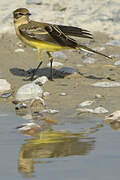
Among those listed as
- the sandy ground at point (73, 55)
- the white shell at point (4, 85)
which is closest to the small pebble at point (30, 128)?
the sandy ground at point (73, 55)

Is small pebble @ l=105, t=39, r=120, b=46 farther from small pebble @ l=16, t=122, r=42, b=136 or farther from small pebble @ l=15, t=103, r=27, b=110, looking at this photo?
small pebble @ l=16, t=122, r=42, b=136

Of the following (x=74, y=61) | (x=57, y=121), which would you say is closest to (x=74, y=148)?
(x=57, y=121)

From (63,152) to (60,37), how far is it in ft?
13.1

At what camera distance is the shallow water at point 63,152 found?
4.96 meters

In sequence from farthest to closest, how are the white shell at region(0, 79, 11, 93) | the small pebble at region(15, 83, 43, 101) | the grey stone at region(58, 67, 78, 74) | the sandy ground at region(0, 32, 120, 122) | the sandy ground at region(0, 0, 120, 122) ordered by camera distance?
the grey stone at region(58, 67, 78, 74), the white shell at region(0, 79, 11, 93), the sandy ground at region(0, 0, 120, 122), the small pebble at region(15, 83, 43, 101), the sandy ground at region(0, 32, 120, 122)

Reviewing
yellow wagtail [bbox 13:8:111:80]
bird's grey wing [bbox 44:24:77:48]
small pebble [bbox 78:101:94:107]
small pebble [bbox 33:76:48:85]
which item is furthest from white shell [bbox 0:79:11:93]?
small pebble [bbox 78:101:94:107]

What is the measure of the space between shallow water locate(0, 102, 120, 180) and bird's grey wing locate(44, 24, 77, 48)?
96.6 inches

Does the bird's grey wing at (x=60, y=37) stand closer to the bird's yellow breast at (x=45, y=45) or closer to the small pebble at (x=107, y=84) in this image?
the bird's yellow breast at (x=45, y=45)

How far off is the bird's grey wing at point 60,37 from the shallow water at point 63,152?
2.45 metres

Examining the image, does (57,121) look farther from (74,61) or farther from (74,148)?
(74,61)

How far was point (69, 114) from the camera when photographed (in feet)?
24.6

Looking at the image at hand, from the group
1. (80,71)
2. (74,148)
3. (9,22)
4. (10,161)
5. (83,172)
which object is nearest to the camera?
(83,172)

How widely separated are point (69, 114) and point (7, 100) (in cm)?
131

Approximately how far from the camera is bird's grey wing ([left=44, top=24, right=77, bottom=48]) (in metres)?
9.31
